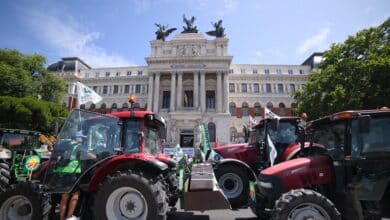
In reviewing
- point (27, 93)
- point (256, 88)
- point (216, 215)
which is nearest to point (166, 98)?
point (256, 88)

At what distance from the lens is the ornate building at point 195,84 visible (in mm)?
36031

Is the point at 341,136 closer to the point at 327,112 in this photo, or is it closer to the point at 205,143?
the point at 205,143

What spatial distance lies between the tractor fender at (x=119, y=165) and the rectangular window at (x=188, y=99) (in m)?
34.1

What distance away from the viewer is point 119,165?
4.43 m

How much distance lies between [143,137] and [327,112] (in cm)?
1780

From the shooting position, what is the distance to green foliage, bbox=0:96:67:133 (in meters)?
21.7

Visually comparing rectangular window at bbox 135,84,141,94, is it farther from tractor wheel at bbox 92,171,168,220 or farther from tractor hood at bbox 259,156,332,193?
tractor hood at bbox 259,156,332,193

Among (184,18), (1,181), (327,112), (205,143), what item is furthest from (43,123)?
(184,18)

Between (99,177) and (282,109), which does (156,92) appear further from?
(99,177)

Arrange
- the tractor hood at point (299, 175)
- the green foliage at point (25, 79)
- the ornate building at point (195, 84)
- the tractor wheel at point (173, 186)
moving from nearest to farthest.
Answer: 1. the tractor hood at point (299, 175)
2. the tractor wheel at point (173, 186)
3. the green foliage at point (25, 79)
4. the ornate building at point (195, 84)

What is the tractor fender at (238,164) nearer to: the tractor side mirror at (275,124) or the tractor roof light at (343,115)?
the tractor side mirror at (275,124)

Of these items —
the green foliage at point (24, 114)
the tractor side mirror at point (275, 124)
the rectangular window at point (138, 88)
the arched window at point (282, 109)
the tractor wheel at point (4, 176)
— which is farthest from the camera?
the rectangular window at point (138, 88)

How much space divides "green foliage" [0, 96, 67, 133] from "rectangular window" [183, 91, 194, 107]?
19619mm

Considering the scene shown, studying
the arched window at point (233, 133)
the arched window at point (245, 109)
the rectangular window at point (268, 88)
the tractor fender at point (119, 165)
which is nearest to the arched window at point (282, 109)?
the rectangular window at point (268, 88)
